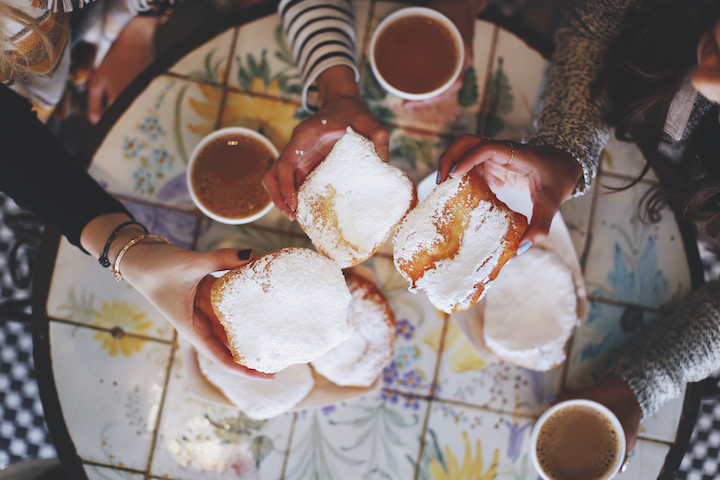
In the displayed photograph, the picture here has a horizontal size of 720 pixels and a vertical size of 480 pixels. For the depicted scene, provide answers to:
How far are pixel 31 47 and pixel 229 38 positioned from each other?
519 mm

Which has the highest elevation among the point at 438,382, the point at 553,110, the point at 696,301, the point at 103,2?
the point at 103,2

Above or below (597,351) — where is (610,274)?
above

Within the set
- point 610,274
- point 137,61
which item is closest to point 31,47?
point 137,61

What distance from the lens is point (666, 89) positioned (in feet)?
3.80

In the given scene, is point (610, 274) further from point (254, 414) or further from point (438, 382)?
point (254, 414)

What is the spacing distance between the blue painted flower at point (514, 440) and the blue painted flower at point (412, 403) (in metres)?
0.27

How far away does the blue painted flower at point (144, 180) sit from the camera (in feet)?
4.58

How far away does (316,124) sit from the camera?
120 centimetres

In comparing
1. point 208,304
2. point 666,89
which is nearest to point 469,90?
point 666,89

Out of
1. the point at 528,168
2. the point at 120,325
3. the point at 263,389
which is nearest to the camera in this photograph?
the point at 528,168

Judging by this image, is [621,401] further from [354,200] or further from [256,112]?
[256,112]

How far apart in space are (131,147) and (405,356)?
3.46ft

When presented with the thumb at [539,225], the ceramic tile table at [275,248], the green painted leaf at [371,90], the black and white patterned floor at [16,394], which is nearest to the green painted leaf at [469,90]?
the ceramic tile table at [275,248]

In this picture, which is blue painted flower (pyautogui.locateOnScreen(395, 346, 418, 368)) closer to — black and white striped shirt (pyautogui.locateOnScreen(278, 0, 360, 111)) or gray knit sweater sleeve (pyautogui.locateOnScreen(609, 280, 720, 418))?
gray knit sweater sleeve (pyautogui.locateOnScreen(609, 280, 720, 418))
